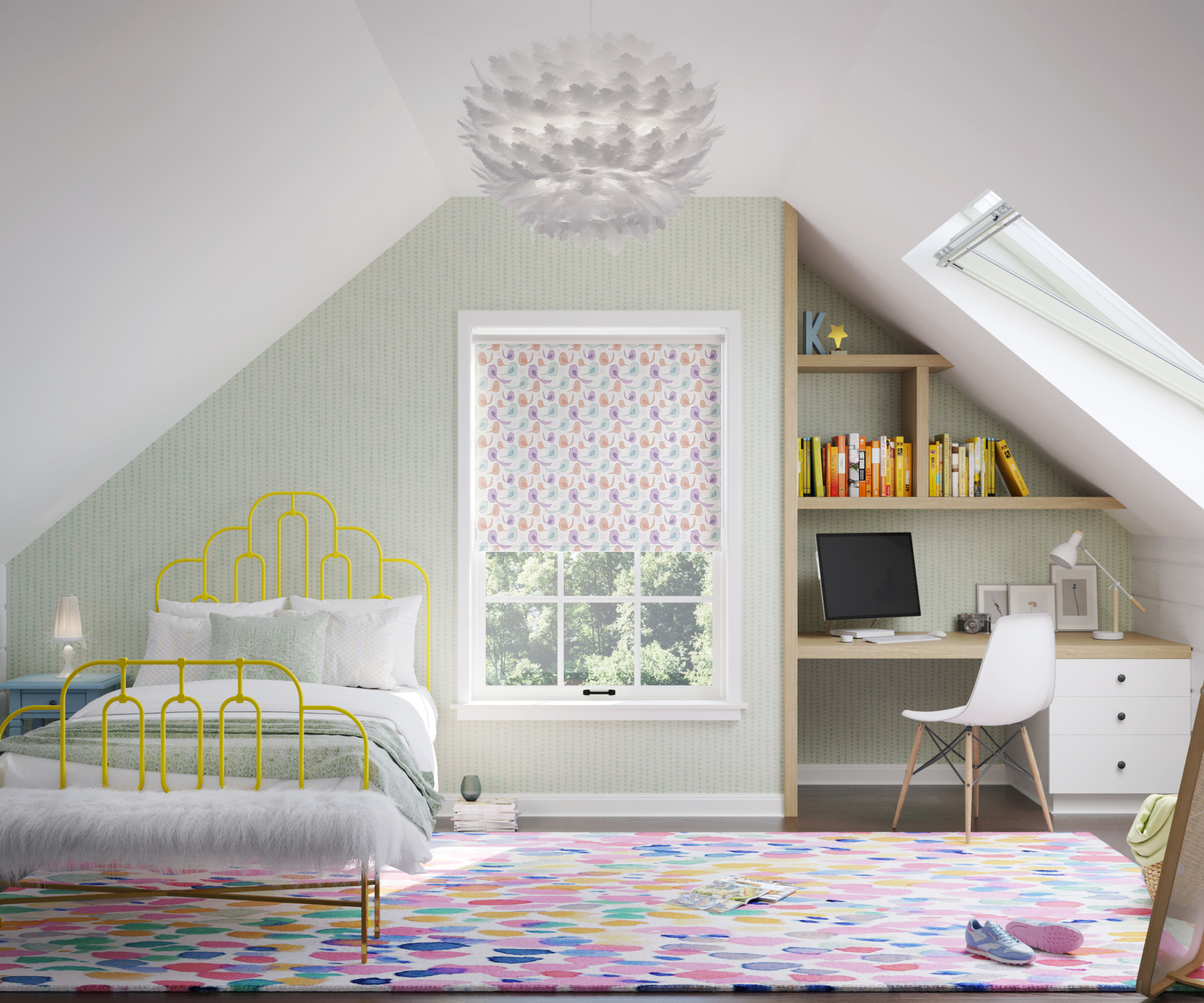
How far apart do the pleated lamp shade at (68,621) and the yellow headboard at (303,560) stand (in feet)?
1.02

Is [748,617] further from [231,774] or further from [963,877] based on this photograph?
[231,774]

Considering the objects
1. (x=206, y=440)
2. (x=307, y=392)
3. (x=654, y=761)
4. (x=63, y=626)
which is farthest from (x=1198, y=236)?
(x=63, y=626)

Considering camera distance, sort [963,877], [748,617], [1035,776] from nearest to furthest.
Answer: [963,877], [1035,776], [748,617]

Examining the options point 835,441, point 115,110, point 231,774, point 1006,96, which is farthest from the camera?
point 835,441

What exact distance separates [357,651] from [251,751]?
39.3 inches

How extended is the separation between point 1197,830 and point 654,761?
7.06 ft

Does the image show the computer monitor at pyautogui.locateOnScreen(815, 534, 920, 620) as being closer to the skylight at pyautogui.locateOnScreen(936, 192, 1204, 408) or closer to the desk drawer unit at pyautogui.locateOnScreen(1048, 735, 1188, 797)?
the desk drawer unit at pyautogui.locateOnScreen(1048, 735, 1188, 797)

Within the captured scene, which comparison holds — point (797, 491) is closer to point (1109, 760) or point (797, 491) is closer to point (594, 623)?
point (594, 623)

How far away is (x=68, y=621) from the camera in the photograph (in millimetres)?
4062

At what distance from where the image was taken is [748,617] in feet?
13.8

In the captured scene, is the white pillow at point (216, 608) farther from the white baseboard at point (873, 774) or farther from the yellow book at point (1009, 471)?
the yellow book at point (1009, 471)

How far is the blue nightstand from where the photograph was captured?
12.8ft

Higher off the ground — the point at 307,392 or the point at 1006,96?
the point at 1006,96

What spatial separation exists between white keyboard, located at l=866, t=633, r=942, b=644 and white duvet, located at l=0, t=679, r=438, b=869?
193cm
